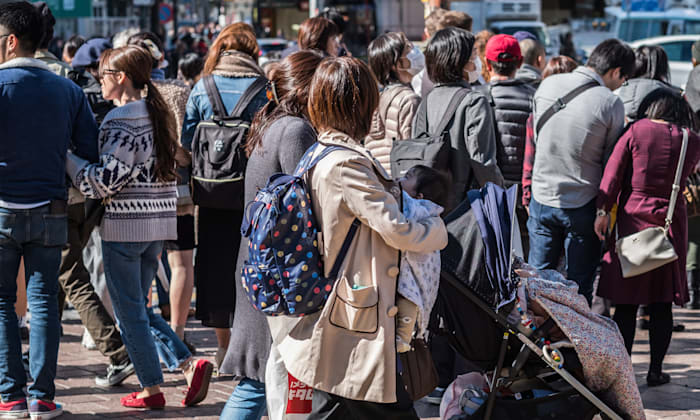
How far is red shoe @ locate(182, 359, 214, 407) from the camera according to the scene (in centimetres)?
538

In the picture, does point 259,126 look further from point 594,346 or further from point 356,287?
point 594,346

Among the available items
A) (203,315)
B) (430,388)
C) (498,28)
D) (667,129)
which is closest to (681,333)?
(667,129)

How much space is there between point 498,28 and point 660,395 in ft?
76.1

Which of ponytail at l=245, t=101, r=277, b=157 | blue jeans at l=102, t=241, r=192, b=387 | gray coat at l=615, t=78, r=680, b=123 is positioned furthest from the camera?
gray coat at l=615, t=78, r=680, b=123

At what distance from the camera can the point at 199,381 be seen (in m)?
5.39

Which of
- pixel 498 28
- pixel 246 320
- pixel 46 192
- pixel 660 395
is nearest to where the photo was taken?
pixel 246 320

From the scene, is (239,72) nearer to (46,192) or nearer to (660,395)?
(46,192)

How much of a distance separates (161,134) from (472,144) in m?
1.75

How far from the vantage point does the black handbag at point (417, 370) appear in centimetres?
356

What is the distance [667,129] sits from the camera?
5.64m

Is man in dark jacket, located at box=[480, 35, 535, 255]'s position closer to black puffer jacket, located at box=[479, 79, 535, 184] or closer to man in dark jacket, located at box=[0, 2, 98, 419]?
black puffer jacket, located at box=[479, 79, 535, 184]

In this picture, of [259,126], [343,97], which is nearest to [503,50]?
[259,126]

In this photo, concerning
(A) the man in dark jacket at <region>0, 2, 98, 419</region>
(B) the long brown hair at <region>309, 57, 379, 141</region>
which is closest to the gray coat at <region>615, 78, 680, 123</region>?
(A) the man in dark jacket at <region>0, 2, 98, 419</region>

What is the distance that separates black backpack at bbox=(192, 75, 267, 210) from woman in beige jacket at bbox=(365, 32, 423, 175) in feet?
3.26
